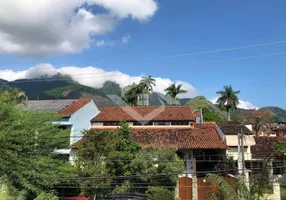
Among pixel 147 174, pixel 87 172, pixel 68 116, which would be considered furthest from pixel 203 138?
pixel 68 116

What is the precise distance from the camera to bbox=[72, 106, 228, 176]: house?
23.9m

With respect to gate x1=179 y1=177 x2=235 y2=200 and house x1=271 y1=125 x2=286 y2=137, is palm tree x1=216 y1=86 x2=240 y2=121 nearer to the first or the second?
house x1=271 y1=125 x2=286 y2=137

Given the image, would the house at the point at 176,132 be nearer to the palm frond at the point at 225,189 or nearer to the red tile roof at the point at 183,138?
the red tile roof at the point at 183,138

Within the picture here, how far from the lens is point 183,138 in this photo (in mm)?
24922

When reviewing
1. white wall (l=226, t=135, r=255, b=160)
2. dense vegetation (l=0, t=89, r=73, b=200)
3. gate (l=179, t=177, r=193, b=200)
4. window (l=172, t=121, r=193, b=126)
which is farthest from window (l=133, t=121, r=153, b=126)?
dense vegetation (l=0, t=89, r=73, b=200)

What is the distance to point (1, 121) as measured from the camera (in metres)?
14.6

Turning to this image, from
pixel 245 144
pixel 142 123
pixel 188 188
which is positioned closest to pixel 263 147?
pixel 245 144

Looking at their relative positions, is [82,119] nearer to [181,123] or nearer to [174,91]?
[181,123]

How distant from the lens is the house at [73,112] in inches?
1093

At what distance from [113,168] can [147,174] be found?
2.45 m

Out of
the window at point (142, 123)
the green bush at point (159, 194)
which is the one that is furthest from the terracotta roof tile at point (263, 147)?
the green bush at point (159, 194)

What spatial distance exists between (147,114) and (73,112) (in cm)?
871

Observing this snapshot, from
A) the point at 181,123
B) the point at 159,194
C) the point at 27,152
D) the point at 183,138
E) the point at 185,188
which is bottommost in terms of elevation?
the point at 185,188

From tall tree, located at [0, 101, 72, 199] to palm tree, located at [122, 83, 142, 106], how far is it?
3685 cm
